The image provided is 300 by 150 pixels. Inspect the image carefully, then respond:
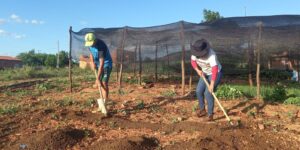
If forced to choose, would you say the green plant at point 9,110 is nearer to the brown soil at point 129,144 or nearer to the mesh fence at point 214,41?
the brown soil at point 129,144

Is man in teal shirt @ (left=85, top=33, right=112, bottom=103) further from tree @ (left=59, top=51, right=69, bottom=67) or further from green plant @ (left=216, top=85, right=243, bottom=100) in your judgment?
tree @ (left=59, top=51, right=69, bottom=67)

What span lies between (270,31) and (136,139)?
5.92m

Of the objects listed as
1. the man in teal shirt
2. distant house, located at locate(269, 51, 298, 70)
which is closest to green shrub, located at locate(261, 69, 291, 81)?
distant house, located at locate(269, 51, 298, 70)

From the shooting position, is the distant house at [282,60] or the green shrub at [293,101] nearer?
the green shrub at [293,101]

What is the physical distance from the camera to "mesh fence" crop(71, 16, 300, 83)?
8.83 metres

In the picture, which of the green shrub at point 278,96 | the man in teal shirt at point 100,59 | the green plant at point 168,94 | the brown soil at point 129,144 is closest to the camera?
the brown soil at point 129,144

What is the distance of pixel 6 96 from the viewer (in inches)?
352

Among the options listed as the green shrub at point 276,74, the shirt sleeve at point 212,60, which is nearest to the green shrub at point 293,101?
the shirt sleeve at point 212,60

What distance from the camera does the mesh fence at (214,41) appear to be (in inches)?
348

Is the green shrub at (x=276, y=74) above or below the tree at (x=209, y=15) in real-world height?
below

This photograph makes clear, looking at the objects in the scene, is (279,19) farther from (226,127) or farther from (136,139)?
(136,139)

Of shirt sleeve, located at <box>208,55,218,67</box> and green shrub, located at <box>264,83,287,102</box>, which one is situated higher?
shirt sleeve, located at <box>208,55,218,67</box>

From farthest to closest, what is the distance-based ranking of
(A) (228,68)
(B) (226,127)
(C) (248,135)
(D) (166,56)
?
1. (D) (166,56)
2. (A) (228,68)
3. (B) (226,127)
4. (C) (248,135)

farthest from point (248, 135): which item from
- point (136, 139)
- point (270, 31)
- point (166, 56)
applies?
point (166, 56)
